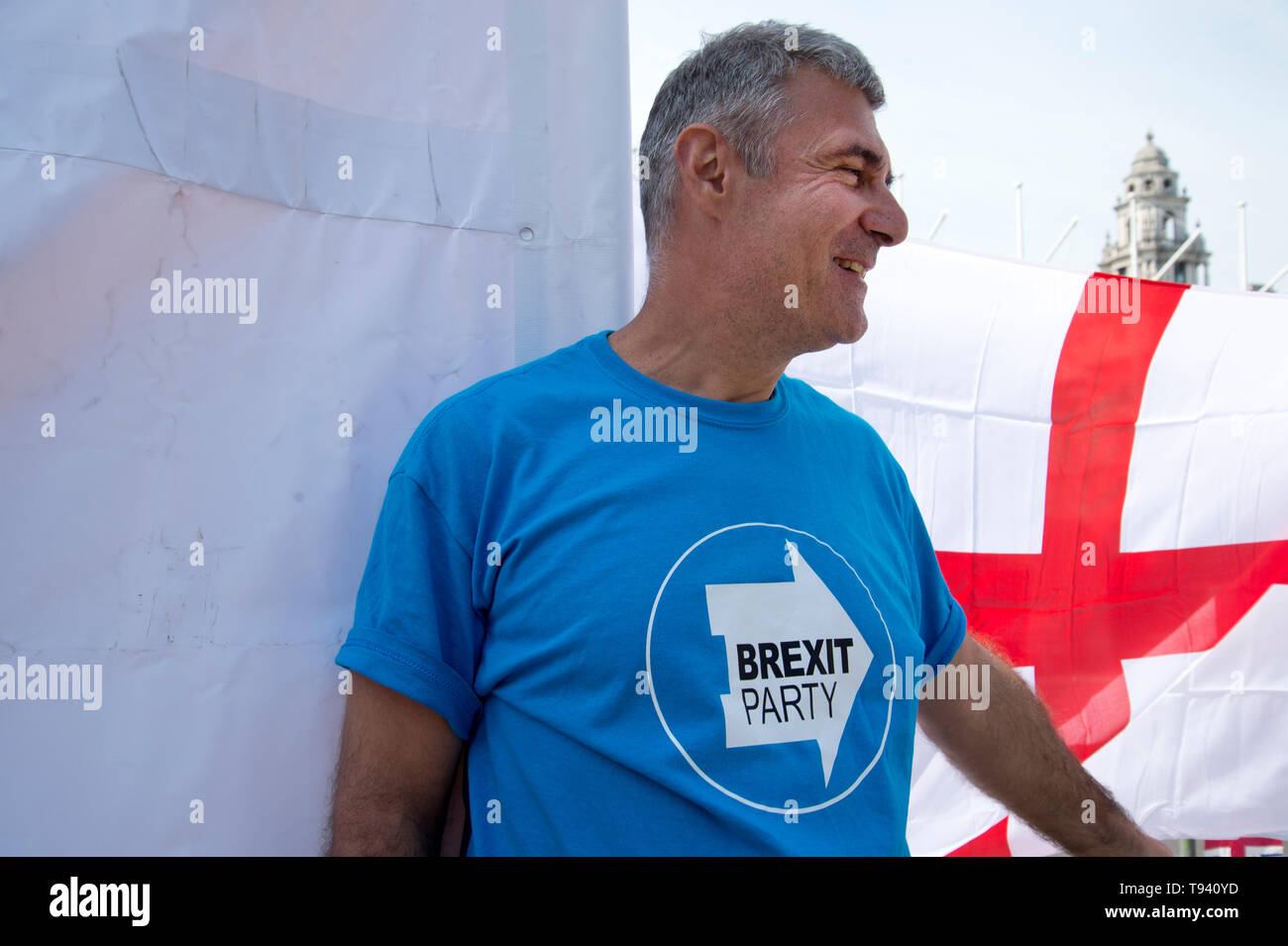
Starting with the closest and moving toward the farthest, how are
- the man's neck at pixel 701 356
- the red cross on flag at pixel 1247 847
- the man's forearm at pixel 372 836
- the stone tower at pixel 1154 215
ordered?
1. the man's forearm at pixel 372 836
2. the man's neck at pixel 701 356
3. the red cross on flag at pixel 1247 847
4. the stone tower at pixel 1154 215

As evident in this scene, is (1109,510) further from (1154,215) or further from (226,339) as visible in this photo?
(1154,215)

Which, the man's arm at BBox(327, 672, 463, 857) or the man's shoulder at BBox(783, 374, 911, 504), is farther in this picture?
the man's shoulder at BBox(783, 374, 911, 504)

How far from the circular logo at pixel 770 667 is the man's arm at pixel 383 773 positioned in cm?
25

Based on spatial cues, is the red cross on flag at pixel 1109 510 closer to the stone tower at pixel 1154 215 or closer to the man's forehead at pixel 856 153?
the man's forehead at pixel 856 153

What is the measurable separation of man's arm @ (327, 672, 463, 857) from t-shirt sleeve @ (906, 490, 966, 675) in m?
0.68

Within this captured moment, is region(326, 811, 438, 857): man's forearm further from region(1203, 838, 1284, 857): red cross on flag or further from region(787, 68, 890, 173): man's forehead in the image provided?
region(1203, 838, 1284, 857): red cross on flag

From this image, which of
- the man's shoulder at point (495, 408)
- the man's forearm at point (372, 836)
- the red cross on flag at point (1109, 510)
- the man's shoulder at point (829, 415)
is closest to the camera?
the man's forearm at point (372, 836)

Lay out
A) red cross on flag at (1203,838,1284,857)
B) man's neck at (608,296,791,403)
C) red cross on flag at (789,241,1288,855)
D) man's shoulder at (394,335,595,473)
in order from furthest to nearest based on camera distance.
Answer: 1. red cross on flag at (1203,838,1284,857)
2. red cross on flag at (789,241,1288,855)
3. man's neck at (608,296,791,403)
4. man's shoulder at (394,335,595,473)

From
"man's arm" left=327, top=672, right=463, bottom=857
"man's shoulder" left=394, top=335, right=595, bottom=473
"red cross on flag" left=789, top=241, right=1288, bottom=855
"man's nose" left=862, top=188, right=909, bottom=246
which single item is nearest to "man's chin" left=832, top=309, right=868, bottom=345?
"man's nose" left=862, top=188, right=909, bottom=246

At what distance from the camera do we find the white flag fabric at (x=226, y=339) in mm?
1049

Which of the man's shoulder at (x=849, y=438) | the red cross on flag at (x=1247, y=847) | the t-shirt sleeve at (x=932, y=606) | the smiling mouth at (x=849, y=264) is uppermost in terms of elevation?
the smiling mouth at (x=849, y=264)

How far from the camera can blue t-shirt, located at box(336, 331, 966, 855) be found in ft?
3.27

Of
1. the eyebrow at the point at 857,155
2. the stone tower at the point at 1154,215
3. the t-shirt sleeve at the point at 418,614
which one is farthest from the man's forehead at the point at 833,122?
the stone tower at the point at 1154,215

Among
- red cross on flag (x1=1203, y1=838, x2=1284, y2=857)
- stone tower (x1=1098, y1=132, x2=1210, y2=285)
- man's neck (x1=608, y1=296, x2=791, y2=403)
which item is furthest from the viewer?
stone tower (x1=1098, y1=132, x2=1210, y2=285)
